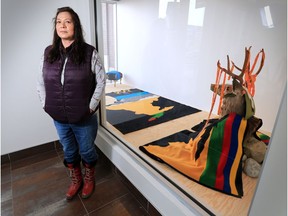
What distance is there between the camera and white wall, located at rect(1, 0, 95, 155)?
1428mm

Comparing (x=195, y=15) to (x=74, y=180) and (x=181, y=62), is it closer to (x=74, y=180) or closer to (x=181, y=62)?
(x=181, y=62)

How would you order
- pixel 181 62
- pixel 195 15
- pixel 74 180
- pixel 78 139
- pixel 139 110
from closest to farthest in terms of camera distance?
pixel 78 139 < pixel 74 180 < pixel 195 15 < pixel 139 110 < pixel 181 62

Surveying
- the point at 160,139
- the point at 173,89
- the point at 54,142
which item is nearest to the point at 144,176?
the point at 160,139

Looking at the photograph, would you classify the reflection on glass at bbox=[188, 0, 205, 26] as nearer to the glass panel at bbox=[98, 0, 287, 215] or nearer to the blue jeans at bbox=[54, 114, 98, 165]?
the glass panel at bbox=[98, 0, 287, 215]

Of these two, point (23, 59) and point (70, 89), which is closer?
point (70, 89)

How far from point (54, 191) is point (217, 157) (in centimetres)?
127

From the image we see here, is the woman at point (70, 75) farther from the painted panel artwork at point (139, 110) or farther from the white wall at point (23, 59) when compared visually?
the painted panel artwork at point (139, 110)

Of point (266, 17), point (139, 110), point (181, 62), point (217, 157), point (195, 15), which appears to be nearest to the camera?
point (217, 157)

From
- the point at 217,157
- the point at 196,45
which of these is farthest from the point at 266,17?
the point at 217,157

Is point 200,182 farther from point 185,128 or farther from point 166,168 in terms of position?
point 185,128

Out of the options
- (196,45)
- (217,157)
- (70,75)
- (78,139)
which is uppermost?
(196,45)

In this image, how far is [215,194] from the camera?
4.28 ft

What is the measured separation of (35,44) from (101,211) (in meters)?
1.35

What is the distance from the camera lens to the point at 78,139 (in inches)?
52.3
